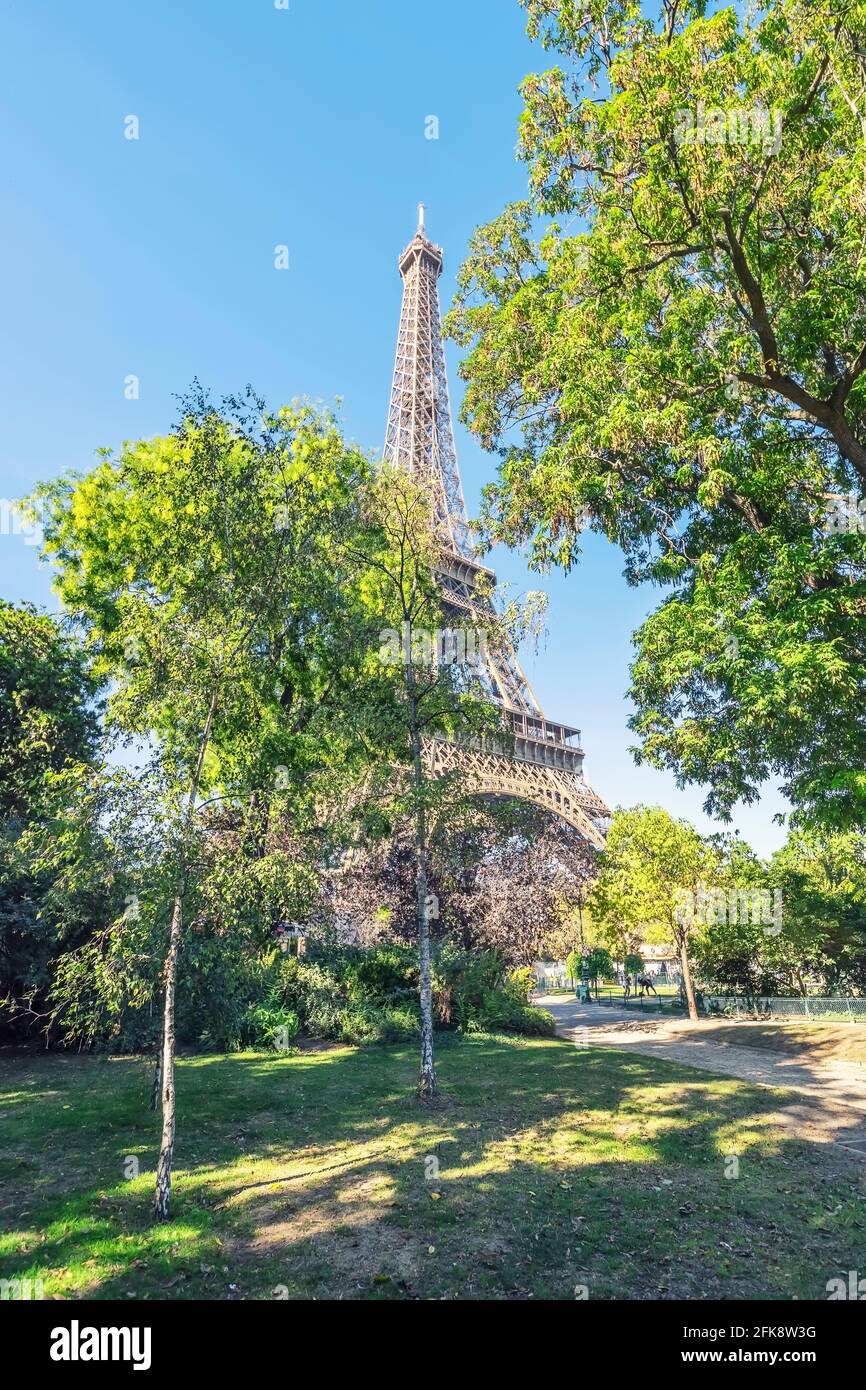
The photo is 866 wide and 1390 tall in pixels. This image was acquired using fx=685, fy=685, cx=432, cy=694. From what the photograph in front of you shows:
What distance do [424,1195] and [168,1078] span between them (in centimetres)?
285

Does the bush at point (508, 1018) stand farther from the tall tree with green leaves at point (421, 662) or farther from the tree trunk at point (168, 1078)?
the tree trunk at point (168, 1078)

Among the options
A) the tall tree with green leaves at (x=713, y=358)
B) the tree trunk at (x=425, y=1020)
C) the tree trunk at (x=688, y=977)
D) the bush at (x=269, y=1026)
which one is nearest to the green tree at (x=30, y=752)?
the bush at (x=269, y=1026)

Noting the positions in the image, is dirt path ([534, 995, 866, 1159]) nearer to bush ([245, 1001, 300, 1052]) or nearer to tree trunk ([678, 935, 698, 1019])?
tree trunk ([678, 935, 698, 1019])

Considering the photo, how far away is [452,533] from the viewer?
39938 mm

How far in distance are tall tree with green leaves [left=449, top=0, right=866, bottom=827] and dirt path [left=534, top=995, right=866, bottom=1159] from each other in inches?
178

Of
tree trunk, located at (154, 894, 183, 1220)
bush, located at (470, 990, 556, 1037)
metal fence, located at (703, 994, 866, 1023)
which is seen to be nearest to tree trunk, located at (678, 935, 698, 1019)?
metal fence, located at (703, 994, 866, 1023)

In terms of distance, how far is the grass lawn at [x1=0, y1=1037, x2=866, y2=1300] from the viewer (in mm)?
5246

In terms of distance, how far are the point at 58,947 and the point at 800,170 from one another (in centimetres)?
1914

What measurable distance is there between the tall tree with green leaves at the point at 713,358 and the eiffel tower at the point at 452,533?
17392 millimetres

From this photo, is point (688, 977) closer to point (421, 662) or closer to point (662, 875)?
point (662, 875)

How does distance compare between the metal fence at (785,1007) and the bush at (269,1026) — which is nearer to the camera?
the bush at (269,1026)

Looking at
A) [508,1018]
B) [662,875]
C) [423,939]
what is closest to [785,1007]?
[662,875]

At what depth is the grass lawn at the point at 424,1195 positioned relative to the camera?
5.25 m
